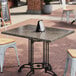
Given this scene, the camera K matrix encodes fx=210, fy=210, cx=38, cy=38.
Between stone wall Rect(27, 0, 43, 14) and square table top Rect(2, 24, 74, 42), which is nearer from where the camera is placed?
square table top Rect(2, 24, 74, 42)

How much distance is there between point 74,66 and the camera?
3061 mm

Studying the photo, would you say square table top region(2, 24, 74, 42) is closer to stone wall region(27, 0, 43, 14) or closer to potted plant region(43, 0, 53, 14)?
potted plant region(43, 0, 53, 14)

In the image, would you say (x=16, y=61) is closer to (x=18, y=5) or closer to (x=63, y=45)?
(x=63, y=45)

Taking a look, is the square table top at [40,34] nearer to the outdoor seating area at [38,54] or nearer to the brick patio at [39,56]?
the outdoor seating area at [38,54]

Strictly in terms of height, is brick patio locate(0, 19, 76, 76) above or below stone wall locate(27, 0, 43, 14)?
below

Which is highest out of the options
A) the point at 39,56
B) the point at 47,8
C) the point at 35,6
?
the point at 35,6

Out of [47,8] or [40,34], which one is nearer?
[40,34]

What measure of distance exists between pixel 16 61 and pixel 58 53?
44.1 inches

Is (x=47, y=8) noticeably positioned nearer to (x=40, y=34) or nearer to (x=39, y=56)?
(x=39, y=56)

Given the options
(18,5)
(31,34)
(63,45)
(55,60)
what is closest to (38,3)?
(18,5)

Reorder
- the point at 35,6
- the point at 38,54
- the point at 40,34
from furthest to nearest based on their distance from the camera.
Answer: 1. the point at 35,6
2. the point at 38,54
3. the point at 40,34

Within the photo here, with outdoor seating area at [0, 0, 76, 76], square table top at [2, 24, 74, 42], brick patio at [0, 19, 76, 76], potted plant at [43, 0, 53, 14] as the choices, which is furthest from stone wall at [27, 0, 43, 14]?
square table top at [2, 24, 74, 42]

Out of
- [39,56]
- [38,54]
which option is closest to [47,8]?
[38,54]

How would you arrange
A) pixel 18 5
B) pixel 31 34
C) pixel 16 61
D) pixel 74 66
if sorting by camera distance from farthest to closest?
pixel 18 5 < pixel 16 61 < pixel 31 34 < pixel 74 66
